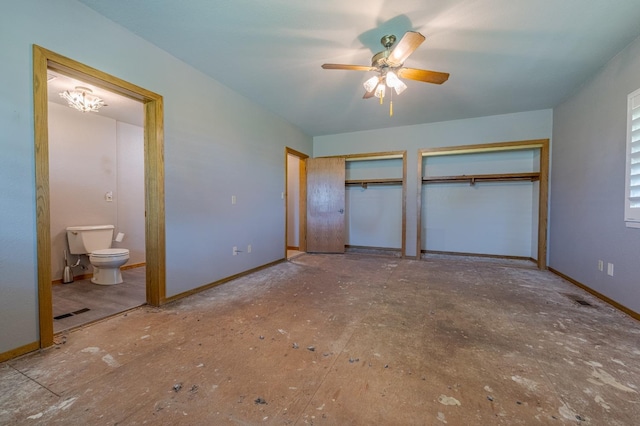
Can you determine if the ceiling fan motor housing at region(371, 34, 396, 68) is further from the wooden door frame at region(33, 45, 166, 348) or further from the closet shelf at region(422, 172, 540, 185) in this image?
the closet shelf at region(422, 172, 540, 185)

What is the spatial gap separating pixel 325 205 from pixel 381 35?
3.43 m

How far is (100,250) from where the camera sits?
3191 mm

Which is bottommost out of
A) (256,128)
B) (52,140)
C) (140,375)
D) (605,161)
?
(140,375)

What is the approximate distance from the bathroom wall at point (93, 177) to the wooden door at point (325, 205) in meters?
3.04

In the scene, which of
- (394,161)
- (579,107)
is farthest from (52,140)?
(579,107)

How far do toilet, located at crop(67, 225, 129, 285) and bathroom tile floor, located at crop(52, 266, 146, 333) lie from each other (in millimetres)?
125

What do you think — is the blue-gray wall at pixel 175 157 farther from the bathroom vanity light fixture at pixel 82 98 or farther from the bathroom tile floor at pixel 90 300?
the bathroom vanity light fixture at pixel 82 98

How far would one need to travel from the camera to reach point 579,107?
3129mm

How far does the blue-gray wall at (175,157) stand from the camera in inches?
61.4

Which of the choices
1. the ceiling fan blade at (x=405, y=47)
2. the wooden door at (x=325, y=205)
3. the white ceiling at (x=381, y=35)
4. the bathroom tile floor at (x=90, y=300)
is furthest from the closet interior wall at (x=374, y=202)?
the bathroom tile floor at (x=90, y=300)

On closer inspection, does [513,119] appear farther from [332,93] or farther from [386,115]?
[332,93]

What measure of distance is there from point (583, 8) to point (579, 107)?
5.95 feet

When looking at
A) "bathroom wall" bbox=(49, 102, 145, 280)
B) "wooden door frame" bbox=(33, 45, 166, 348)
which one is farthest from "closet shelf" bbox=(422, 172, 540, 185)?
"bathroom wall" bbox=(49, 102, 145, 280)

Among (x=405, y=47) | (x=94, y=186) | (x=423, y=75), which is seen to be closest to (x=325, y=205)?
(x=423, y=75)
